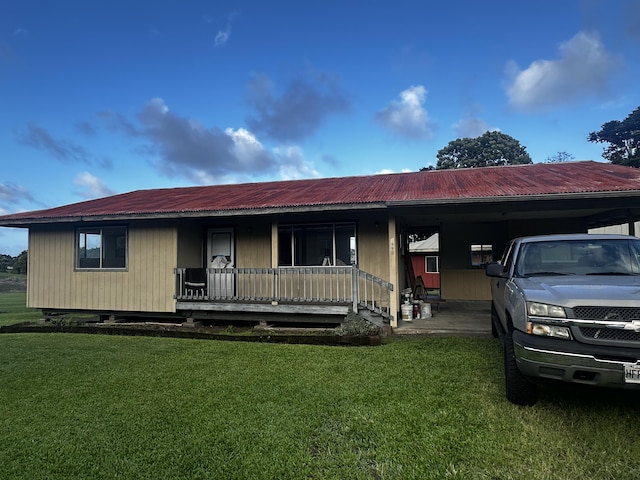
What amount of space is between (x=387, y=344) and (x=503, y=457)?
3867mm

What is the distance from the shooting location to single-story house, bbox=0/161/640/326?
7895mm

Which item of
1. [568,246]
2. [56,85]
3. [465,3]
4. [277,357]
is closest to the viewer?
[568,246]

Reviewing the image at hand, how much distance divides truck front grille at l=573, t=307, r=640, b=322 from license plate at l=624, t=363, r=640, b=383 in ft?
1.14

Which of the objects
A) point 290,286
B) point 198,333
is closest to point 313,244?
point 290,286

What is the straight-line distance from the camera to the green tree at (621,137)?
27.8 meters

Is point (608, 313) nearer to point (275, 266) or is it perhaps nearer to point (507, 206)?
point (507, 206)

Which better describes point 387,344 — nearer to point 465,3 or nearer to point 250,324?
point 250,324

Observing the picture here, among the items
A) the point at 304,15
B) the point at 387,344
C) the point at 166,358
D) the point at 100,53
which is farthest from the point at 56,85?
the point at 387,344

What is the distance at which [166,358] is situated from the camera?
6.01 m

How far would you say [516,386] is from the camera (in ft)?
11.7

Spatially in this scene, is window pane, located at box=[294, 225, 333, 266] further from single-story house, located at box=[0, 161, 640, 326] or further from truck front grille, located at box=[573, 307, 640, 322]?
truck front grille, located at box=[573, 307, 640, 322]

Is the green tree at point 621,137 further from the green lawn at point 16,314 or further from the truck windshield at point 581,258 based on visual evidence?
the green lawn at point 16,314

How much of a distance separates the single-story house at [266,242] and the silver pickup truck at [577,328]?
11.5 ft

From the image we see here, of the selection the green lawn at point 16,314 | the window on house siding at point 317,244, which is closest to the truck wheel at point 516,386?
the window on house siding at point 317,244
